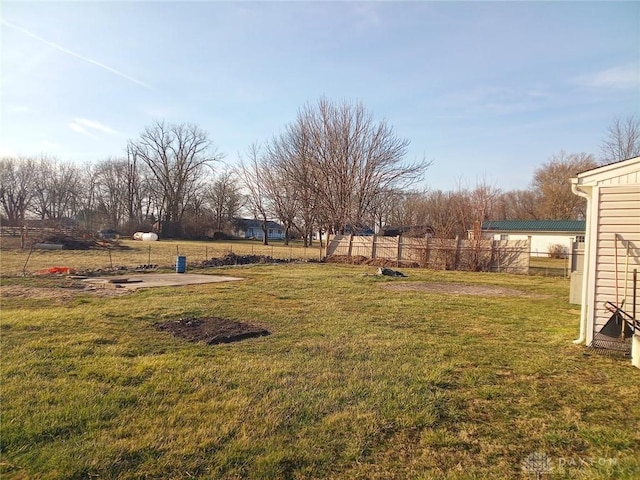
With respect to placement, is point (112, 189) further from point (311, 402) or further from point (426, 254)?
point (311, 402)

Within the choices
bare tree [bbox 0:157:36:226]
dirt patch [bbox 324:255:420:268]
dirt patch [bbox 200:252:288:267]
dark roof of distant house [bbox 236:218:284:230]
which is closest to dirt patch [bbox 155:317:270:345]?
dirt patch [bbox 200:252:288:267]

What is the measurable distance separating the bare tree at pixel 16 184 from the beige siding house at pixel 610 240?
51105 mm

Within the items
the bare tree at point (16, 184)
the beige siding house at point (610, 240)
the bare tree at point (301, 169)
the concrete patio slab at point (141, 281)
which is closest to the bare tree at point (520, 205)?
the bare tree at point (301, 169)

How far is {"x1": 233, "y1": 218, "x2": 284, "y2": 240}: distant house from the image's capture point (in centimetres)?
6862

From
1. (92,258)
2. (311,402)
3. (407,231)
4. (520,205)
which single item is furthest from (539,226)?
(311,402)

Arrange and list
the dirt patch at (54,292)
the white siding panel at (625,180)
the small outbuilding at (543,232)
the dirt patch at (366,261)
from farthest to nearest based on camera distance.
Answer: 1. the small outbuilding at (543,232)
2. the dirt patch at (366,261)
3. the dirt patch at (54,292)
4. the white siding panel at (625,180)

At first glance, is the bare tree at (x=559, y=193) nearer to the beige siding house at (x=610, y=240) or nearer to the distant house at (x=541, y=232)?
the distant house at (x=541, y=232)

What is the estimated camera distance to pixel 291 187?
114 feet

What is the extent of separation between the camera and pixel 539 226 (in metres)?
37.0

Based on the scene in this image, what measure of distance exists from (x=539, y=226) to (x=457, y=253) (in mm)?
20829

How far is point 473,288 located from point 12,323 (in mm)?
12209

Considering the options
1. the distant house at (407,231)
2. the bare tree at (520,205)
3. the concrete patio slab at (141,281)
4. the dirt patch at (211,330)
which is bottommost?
the concrete patio slab at (141,281)

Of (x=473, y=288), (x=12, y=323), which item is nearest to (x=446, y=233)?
(x=473, y=288)

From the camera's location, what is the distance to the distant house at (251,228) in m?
68.6
